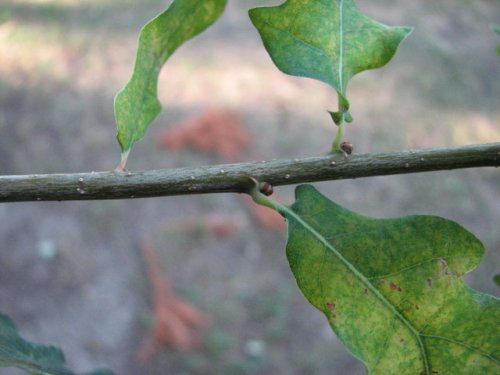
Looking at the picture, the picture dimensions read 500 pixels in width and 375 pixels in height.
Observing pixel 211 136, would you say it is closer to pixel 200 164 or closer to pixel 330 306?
pixel 200 164

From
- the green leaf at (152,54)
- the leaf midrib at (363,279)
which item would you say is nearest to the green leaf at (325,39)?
the green leaf at (152,54)

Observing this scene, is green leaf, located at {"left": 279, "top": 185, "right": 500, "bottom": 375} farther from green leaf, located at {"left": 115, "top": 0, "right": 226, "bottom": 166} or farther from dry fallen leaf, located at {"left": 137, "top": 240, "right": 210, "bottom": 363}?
dry fallen leaf, located at {"left": 137, "top": 240, "right": 210, "bottom": 363}

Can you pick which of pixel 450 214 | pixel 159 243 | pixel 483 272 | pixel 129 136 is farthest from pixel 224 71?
pixel 129 136

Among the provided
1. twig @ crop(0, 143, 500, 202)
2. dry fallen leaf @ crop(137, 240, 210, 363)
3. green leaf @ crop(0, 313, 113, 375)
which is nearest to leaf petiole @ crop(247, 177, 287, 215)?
twig @ crop(0, 143, 500, 202)

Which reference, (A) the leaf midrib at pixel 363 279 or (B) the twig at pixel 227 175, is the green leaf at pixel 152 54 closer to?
(B) the twig at pixel 227 175

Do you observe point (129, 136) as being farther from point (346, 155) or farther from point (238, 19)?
point (238, 19)

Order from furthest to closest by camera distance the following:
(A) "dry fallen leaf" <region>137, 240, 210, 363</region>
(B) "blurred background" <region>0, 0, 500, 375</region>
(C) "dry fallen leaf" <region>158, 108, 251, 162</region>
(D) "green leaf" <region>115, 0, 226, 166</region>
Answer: (C) "dry fallen leaf" <region>158, 108, 251, 162</region>
(B) "blurred background" <region>0, 0, 500, 375</region>
(A) "dry fallen leaf" <region>137, 240, 210, 363</region>
(D) "green leaf" <region>115, 0, 226, 166</region>
